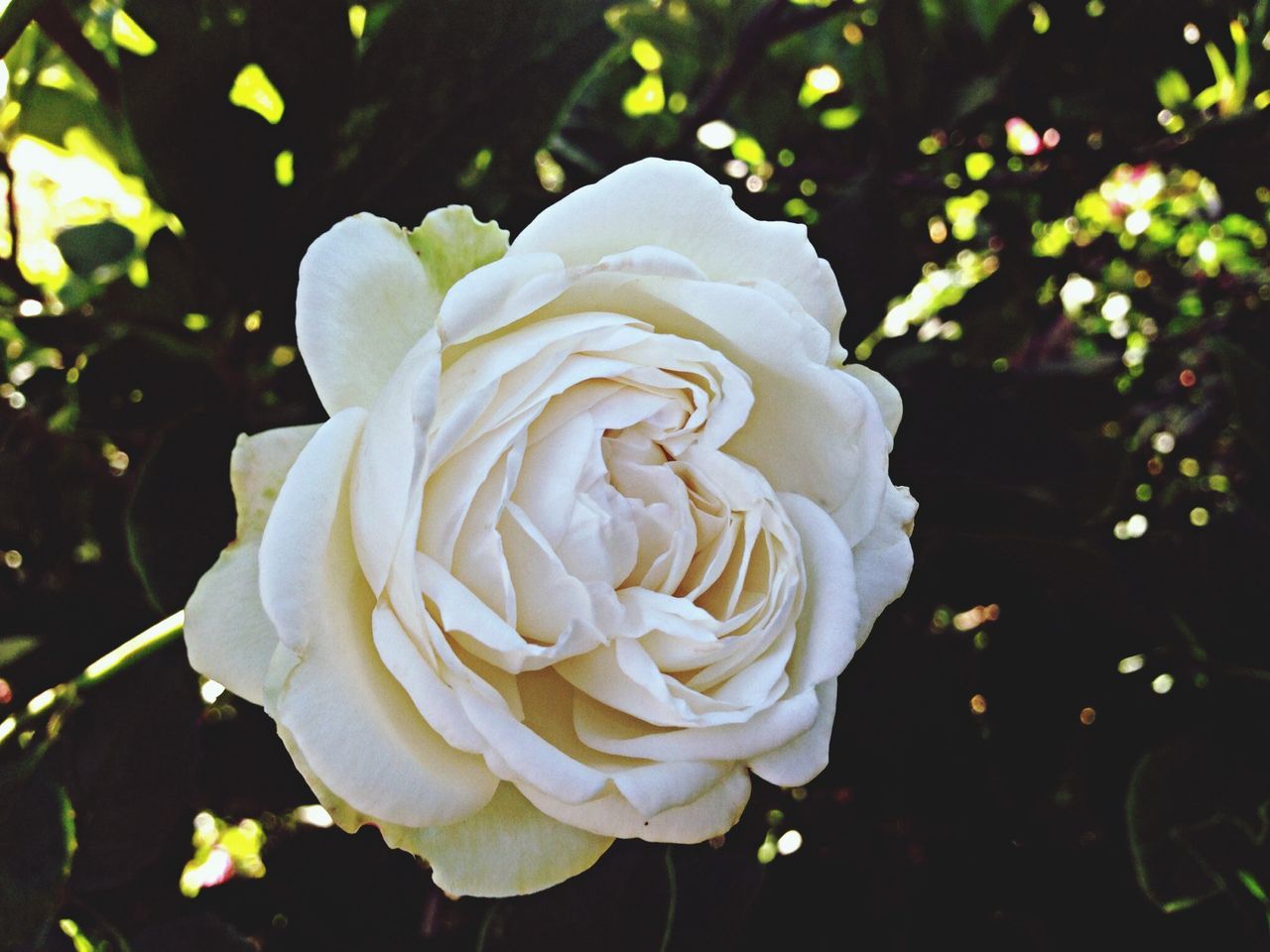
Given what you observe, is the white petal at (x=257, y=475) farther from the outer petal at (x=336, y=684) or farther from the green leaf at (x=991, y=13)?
the green leaf at (x=991, y=13)

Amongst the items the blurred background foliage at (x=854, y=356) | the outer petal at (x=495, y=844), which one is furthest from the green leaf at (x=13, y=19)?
the outer petal at (x=495, y=844)

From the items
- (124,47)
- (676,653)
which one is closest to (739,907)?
(676,653)

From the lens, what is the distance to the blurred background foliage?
0.51m

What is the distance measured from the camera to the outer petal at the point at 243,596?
1.10ft

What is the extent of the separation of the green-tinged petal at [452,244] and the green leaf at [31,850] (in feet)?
0.96

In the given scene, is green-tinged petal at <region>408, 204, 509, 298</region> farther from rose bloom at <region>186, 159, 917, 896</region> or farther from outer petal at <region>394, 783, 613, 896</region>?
outer petal at <region>394, 783, 613, 896</region>

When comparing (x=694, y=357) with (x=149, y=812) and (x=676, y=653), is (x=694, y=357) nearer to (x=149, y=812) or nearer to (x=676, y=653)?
(x=676, y=653)

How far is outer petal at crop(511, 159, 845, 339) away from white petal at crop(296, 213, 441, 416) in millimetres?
45

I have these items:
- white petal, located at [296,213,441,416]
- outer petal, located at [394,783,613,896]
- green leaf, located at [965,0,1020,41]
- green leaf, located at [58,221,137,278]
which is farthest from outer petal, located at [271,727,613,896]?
green leaf, located at [965,0,1020,41]

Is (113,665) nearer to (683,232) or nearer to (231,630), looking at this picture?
(231,630)

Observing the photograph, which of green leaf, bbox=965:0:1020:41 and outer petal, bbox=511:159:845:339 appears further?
green leaf, bbox=965:0:1020:41

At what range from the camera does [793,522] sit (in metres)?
0.40

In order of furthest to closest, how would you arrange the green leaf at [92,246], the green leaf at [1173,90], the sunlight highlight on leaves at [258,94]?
the green leaf at [1173,90], the green leaf at [92,246], the sunlight highlight on leaves at [258,94]

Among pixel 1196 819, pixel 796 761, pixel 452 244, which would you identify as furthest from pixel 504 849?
pixel 1196 819
